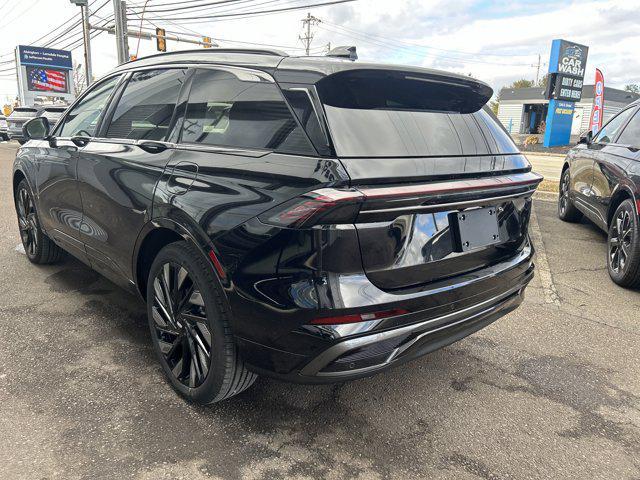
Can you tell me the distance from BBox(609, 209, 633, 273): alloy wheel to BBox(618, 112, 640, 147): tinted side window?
0.76m

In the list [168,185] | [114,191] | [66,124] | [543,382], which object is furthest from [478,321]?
[66,124]

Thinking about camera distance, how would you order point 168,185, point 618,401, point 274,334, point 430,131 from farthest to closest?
point 618,401 → point 168,185 → point 430,131 → point 274,334

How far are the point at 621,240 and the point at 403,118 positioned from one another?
3.30 meters

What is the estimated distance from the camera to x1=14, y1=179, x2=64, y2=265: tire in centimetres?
446

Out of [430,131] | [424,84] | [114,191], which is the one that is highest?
[424,84]

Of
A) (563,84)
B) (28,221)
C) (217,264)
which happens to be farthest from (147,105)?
(563,84)

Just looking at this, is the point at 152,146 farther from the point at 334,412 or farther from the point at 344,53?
the point at 334,412

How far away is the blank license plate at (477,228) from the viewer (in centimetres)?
224

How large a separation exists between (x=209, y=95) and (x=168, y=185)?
0.51 m

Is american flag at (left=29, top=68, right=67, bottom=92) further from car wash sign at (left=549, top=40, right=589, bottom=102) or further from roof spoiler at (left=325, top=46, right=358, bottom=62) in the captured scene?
roof spoiler at (left=325, top=46, right=358, bottom=62)

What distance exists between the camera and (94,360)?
301 centimetres

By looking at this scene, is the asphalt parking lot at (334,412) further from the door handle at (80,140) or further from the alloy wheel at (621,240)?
the door handle at (80,140)

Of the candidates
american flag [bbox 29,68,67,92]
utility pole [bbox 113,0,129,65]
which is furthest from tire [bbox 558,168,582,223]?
american flag [bbox 29,68,67,92]

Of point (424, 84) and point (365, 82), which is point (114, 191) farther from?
point (424, 84)
